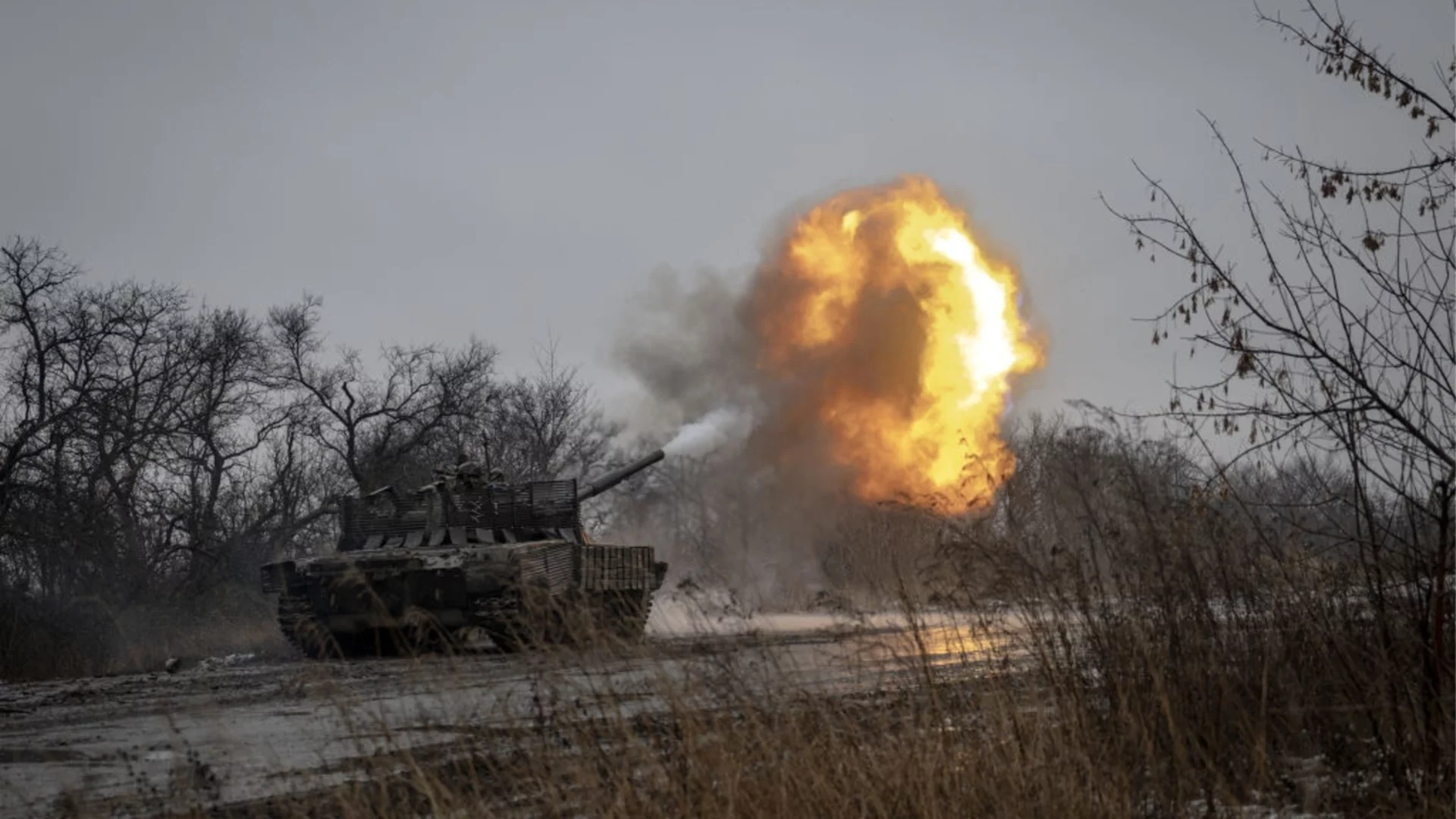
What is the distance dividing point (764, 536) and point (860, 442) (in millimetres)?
17901

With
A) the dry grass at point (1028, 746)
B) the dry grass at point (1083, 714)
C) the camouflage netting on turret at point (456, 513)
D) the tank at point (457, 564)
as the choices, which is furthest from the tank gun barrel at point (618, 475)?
the dry grass at point (1028, 746)

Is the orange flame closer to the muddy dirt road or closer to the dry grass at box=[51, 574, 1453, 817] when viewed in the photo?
the muddy dirt road

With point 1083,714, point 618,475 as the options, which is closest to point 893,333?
point 618,475

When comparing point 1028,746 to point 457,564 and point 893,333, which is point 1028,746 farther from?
point 893,333

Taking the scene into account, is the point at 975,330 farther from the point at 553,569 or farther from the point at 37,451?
the point at 37,451

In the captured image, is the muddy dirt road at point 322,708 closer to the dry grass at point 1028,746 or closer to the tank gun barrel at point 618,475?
the dry grass at point 1028,746

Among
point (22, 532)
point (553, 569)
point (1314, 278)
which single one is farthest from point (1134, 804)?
point (22, 532)

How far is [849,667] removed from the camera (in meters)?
7.26

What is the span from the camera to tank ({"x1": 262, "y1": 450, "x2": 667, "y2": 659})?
20469 millimetres

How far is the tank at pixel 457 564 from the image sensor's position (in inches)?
806

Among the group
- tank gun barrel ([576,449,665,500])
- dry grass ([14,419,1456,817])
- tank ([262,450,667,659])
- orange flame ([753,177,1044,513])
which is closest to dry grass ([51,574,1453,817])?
dry grass ([14,419,1456,817])

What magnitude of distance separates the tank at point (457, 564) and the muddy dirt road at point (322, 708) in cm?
292

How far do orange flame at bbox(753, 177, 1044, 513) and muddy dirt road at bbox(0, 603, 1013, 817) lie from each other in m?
8.07

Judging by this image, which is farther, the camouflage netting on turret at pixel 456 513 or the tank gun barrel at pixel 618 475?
the tank gun barrel at pixel 618 475
